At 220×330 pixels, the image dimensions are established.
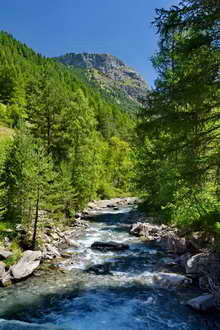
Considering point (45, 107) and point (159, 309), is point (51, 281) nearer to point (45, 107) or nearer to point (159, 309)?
point (159, 309)

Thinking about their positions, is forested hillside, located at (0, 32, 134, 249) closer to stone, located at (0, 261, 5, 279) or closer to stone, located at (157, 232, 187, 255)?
stone, located at (0, 261, 5, 279)

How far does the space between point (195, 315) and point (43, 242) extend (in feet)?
38.0

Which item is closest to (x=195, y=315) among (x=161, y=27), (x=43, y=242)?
(x=161, y=27)

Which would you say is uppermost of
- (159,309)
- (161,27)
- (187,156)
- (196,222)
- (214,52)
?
(161,27)

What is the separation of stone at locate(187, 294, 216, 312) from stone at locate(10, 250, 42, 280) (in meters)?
8.15

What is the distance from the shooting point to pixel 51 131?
33.3m

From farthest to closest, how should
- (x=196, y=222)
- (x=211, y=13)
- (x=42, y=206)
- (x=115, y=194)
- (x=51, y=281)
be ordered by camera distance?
(x=115, y=194)
(x=42, y=206)
(x=196, y=222)
(x=51, y=281)
(x=211, y=13)

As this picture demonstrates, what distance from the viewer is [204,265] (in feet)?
43.8

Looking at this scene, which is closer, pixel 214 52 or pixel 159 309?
pixel 214 52

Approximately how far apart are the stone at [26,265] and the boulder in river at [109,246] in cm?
495

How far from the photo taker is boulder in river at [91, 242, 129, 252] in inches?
789

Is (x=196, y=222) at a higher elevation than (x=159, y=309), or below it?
higher

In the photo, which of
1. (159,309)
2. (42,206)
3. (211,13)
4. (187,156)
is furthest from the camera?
(42,206)

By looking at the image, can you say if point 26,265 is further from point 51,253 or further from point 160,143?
point 160,143
